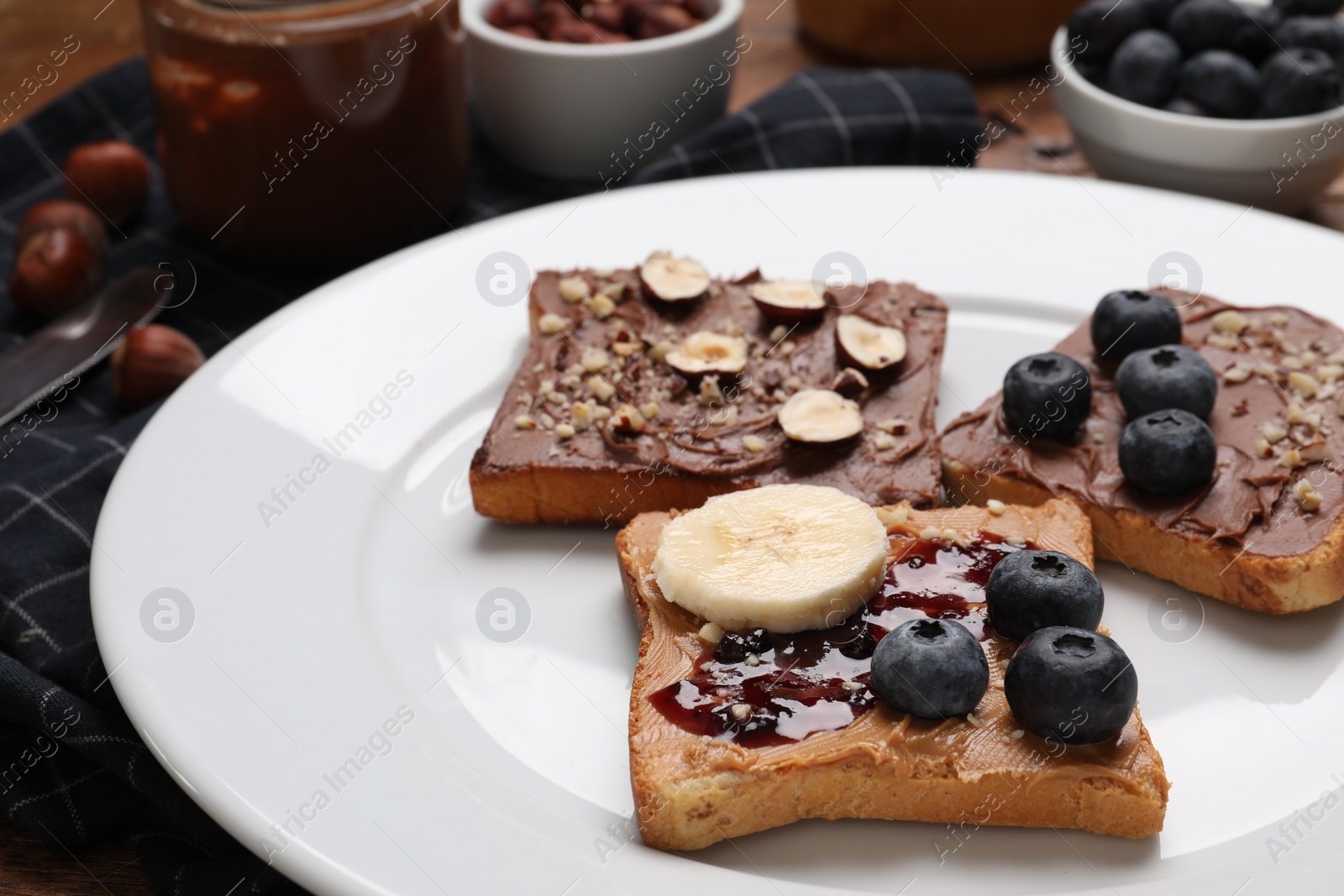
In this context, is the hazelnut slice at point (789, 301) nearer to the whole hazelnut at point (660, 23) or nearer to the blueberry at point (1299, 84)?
the whole hazelnut at point (660, 23)

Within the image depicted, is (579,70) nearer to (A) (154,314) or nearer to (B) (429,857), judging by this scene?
(A) (154,314)

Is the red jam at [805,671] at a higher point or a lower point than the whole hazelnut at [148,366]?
lower

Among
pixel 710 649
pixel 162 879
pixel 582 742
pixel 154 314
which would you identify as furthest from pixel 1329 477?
pixel 154 314

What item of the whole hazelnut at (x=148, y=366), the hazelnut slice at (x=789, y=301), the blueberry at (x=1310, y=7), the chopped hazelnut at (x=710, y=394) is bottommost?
the blueberry at (x=1310, y=7)

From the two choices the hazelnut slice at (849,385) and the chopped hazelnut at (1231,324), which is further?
the chopped hazelnut at (1231,324)

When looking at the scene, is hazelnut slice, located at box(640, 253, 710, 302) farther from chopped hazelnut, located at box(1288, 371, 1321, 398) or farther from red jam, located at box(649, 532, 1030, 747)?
chopped hazelnut, located at box(1288, 371, 1321, 398)

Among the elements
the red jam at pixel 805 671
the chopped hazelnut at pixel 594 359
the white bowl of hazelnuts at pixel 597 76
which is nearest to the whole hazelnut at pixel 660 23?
the white bowl of hazelnuts at pixel 597 76

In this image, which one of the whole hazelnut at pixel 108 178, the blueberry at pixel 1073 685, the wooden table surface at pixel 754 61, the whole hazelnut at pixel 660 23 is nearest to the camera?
the blueberry at pixel 1073 685
